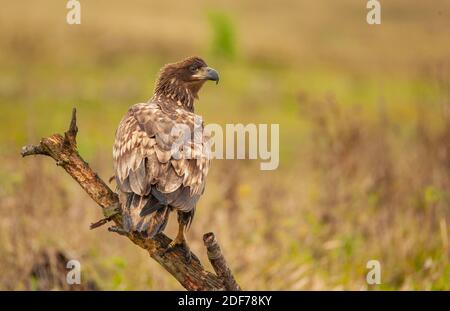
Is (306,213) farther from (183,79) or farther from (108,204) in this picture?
(108,204)

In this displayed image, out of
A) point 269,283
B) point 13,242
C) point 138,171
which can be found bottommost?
point 269,283

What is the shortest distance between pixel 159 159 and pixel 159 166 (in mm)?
55

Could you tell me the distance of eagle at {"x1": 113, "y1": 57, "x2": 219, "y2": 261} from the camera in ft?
15.9

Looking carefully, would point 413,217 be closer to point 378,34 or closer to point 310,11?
Answer: point 378,34

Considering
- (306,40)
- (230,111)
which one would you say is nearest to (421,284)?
(230,111)

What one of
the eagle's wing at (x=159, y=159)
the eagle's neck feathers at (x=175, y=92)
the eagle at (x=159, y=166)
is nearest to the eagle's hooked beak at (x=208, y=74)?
the eagle's neck feathers at (x=175, y=92)

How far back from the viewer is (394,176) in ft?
32.0

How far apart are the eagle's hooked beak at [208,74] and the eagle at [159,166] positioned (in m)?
0.59

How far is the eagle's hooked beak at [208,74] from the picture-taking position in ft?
21.4

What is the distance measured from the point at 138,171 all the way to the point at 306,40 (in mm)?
44356

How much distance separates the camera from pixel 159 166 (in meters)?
5.08

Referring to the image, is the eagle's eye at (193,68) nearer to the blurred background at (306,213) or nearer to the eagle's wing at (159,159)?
the eagle's wing at (159,159)

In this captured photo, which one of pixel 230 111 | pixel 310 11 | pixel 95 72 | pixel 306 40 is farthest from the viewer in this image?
pixel 310 11
